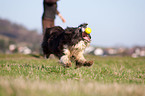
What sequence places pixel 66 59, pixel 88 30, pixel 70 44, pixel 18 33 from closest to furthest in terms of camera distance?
1. pixel 88 30
2. pixel 70 44
3. pixel 66 59
4. pixel 18 33

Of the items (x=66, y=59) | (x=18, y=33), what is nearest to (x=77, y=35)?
(x=66, y=59)

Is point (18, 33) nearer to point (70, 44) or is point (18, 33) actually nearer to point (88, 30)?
point (70, 44)

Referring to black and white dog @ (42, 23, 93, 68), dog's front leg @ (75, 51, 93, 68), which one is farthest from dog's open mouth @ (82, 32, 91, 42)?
dog's front leg @ (75, 51, 93, 68)

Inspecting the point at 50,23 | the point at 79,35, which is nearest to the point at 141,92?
the point at 79,35

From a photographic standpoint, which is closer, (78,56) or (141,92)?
(141,92)

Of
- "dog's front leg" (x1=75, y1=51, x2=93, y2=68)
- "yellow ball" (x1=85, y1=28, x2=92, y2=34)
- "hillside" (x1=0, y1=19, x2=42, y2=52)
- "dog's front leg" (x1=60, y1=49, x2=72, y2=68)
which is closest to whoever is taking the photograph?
"yellow ball" (x1=85, y1=28, x2=92, y2=34)

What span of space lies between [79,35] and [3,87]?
3015mm

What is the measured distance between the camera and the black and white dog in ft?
18.0

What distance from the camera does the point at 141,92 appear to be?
10.3 ft

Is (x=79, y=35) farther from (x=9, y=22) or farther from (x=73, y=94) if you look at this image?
(x=9, y=22)

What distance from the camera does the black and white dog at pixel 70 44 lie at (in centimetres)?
547

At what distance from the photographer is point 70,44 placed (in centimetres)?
561

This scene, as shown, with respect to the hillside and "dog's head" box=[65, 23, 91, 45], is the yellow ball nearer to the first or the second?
"dog's head" box=[65, 23, 91, 45]

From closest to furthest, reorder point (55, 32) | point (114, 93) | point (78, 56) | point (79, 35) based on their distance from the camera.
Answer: point (114, 93) → point (79, 35) → point (78, 56) → point (55, 32)
